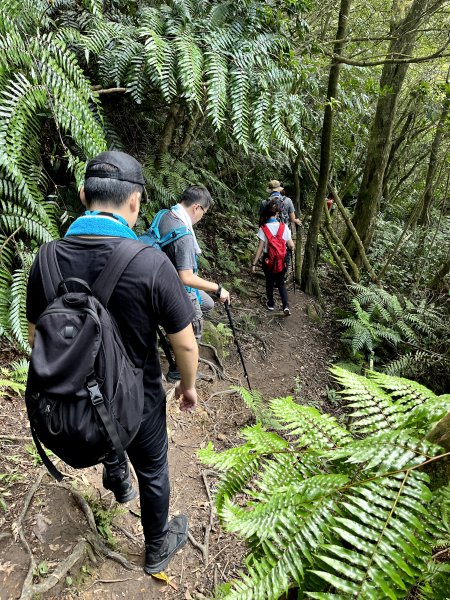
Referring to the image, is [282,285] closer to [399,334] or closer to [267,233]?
[267,233]

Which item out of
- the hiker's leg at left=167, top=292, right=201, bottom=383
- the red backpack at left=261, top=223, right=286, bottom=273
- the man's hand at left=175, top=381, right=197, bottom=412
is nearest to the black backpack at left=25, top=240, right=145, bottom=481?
the man's hand at left=175, top=381, right=197, bottom=412

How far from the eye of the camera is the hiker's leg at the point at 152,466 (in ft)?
6.59

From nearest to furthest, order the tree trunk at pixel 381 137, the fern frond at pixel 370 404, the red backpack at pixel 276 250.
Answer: the fern frond at pixel 370 404 → the red backpack at pixel 276 250 → the tree trunk at pixel 381 137

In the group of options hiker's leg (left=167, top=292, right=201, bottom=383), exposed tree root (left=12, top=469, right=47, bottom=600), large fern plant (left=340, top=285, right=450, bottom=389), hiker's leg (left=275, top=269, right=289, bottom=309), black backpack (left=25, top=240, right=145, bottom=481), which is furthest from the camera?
hiker's leg (left=275, top=269, right=289, bottom=309)

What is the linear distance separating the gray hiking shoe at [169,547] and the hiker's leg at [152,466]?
100 mm

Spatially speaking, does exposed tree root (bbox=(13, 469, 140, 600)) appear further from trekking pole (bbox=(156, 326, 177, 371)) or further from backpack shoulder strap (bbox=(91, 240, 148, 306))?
backpack shoulder strap (bbox=(91, 240, 148, 306))

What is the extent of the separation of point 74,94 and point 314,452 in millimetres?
3431

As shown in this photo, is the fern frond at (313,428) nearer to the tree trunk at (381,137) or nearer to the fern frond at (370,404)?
the fern frond at (370,404)

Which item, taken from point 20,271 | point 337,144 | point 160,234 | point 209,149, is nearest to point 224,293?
point 160,234

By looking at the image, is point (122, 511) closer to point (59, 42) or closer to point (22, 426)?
point (22, 426)

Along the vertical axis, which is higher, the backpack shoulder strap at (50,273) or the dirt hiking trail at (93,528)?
the backpack shoulder strap at (50,273)

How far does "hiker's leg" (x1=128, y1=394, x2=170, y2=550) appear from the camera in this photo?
2.01m

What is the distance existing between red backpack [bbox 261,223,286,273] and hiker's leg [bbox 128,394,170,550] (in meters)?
4.78

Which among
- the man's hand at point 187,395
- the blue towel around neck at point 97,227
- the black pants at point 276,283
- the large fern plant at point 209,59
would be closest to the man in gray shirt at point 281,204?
the black pants at point 276,283
